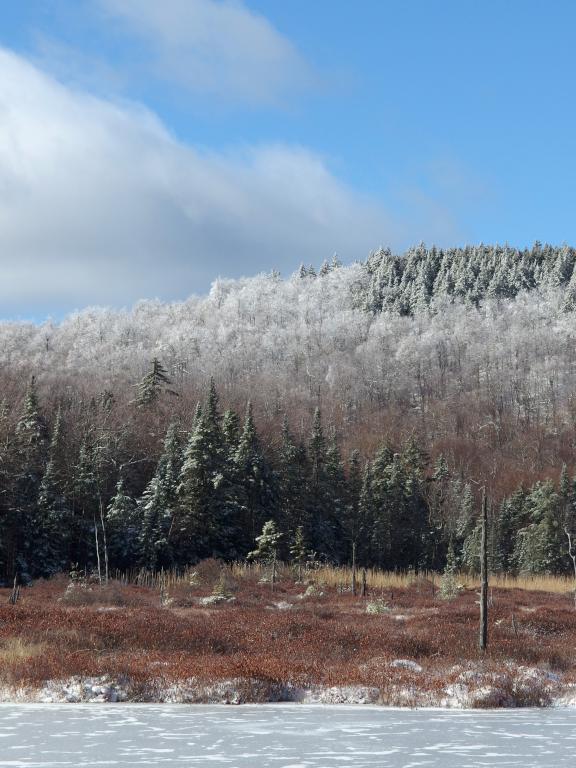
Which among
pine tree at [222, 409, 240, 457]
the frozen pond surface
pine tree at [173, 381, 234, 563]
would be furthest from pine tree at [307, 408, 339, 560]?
the frozen pond surface

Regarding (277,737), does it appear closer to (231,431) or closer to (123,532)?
(123,532)

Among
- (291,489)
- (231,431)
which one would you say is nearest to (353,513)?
(291,489)

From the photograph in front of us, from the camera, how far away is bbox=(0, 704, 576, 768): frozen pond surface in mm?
8117

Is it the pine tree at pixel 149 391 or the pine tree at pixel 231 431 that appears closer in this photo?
the pine tree at pixel 231 431

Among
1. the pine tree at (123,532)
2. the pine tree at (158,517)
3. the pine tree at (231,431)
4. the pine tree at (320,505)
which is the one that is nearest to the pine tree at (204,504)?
the pine tree at (158,517)

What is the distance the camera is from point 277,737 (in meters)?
9.61

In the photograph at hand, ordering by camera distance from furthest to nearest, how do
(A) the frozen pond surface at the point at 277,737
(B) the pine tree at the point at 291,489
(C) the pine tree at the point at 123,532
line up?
(B) the pine tree at the point at 291,489
(C) the pine tree at the point at 123,532
(A) the frozen pond surface at the point at 277,737

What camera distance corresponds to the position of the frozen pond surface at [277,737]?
8.12 meters

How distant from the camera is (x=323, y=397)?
553 feet

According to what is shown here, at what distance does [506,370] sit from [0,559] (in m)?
152

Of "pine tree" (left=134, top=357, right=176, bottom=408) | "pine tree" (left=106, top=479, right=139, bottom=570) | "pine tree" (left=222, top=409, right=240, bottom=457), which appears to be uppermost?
"pine tree" (left=134, top=357, right=176, bottom=408)

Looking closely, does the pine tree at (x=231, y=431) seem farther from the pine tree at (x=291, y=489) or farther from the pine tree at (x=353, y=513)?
the pine tree at (x=353, y=513)

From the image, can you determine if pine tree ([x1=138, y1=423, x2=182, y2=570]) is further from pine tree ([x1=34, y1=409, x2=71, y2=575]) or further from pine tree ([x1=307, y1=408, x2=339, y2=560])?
pine tree ([x1=307, y1=408, x2=339, y2=560])

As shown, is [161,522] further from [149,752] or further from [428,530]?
[149,752]
